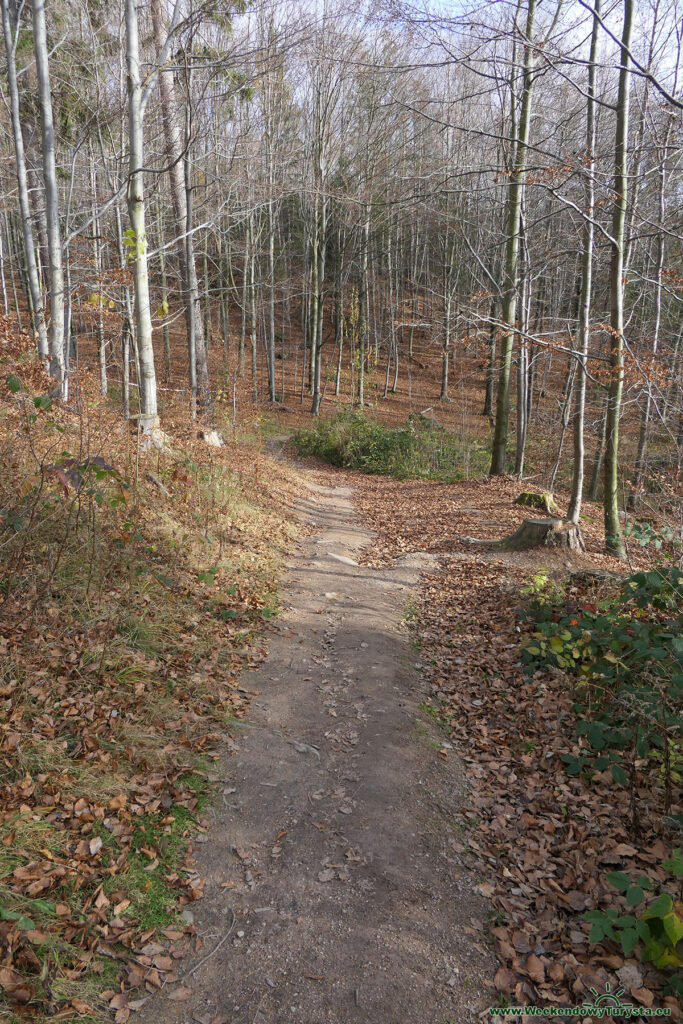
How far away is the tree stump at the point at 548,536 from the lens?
8.33 m

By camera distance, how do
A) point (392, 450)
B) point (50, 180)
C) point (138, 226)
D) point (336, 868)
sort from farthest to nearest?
point (392, 450) < point (50, 180) < point (138, 226) < point (336, 868)

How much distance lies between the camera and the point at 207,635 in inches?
222

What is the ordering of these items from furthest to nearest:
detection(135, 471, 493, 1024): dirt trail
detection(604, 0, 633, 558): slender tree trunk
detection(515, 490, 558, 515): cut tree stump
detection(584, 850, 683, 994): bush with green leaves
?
detection(515, 490, 558, 515): cut tree stump
detection(604, 0, 633, 558): slender tree trunk
detection(135, 471, 493, 1024): dirt trail
detection(584, 850, 683, 994): bush with green leaves

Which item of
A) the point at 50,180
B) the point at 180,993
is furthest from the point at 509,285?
the point at 180,993

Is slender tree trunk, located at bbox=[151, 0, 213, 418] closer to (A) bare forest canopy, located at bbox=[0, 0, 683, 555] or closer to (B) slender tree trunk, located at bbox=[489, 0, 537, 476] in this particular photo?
(A) bare forest canopy, located at bbox=[0, 0, 683, 555]

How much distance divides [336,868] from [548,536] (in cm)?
599

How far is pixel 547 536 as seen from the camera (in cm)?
841

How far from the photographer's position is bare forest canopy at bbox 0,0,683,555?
25.2 ft

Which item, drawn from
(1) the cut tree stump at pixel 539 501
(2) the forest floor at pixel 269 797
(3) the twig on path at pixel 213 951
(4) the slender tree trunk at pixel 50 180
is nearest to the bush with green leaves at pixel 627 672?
(2) the forest floor at pixel 269 797

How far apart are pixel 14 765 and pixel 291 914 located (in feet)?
5.86

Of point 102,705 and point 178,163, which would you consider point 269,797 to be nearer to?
point 102,705

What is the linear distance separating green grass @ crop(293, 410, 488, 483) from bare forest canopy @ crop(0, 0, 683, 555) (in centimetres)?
166

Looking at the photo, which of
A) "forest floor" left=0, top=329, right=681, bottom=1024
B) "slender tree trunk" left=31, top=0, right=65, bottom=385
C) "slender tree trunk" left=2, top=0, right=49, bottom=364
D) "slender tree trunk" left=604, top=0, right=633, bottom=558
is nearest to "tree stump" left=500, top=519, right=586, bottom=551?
A: "slender tree trunk" left=604, top=0, right=633, bottom=558

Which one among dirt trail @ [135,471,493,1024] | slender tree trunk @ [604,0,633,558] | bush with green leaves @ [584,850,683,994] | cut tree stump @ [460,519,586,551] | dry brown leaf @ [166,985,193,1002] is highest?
slender tree trunk @ [604,0,633,558]
